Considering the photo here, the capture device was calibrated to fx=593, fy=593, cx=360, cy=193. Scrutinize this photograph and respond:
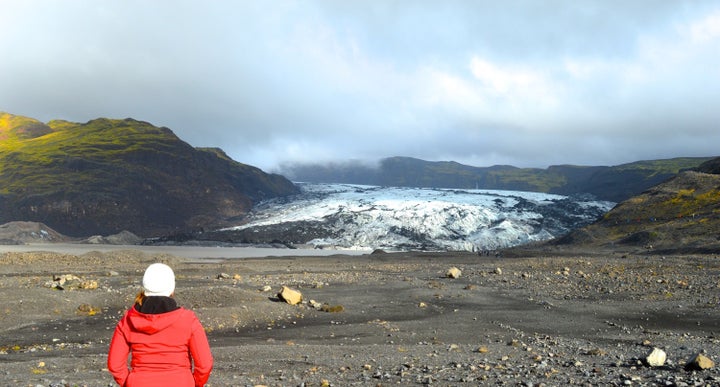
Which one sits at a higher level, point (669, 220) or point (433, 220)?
point (669, 220)

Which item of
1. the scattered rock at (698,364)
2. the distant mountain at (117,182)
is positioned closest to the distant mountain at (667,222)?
the scattered rock at (698,364)

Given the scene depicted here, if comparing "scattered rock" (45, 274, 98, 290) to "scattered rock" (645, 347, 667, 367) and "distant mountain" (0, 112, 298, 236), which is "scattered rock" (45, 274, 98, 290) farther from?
"distant mountain" (0, 112, 298, 236)

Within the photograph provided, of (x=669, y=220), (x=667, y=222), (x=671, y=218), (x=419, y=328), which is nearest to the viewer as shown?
(x=419, y=328)

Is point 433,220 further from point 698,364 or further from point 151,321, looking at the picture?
point 151,321

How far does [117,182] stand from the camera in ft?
426

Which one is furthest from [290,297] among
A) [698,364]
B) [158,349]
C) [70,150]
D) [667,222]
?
[70,150]

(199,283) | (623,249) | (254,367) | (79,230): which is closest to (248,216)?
(79,230)

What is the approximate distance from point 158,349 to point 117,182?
135 metres

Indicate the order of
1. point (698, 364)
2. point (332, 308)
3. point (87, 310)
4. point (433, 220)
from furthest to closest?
point (433, 220) → point (332, 308) → point (87, 310) → point (698, 364)

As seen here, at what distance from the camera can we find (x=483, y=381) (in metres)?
11.0

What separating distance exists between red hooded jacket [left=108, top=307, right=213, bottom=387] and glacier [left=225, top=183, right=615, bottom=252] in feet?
301

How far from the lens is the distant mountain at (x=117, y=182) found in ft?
388

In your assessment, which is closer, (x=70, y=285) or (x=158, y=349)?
(x=158, y=349)

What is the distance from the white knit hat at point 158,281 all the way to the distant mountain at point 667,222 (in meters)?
52.2
